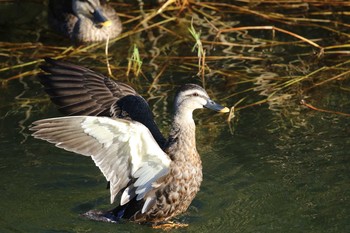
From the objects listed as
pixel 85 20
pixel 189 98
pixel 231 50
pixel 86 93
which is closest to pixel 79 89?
pixel 86 93

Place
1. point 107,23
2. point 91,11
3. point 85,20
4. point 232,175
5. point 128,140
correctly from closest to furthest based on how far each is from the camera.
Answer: point 128,140 < point 232,175 < point 107,23 < point 85,20 < point 91,11

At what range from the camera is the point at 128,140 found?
22.3 ft

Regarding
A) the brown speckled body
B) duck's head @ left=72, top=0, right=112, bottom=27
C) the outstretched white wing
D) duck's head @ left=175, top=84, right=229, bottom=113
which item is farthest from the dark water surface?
duck's head @ left=72, top=0, right=112, bottom=27

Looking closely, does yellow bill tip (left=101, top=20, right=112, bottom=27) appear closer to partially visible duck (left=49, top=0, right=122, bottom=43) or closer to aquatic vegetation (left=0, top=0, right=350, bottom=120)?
partially visible duck (left=49, top=0, right=122, bottom=43)

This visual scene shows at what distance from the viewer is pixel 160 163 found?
7.13m

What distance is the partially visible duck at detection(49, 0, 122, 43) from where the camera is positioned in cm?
1129

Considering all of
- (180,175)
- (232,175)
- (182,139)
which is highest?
(182,139)

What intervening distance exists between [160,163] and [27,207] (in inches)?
49.4

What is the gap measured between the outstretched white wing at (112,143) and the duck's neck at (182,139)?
0.43 ft

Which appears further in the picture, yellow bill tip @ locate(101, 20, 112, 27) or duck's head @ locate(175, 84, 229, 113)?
yellow bill tip @ locate(101, 20, 112, 27)

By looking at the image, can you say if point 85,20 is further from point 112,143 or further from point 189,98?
point 112,143

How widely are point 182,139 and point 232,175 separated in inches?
32.8

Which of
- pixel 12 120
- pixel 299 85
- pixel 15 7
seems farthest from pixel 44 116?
pixel 15 7

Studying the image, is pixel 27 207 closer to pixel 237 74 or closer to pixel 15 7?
pixel 237 74
